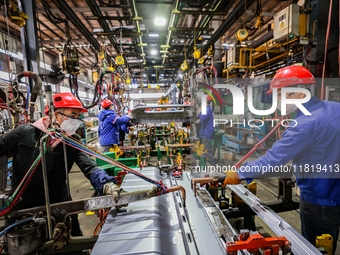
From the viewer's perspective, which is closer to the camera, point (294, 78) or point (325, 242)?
point (325, 242)

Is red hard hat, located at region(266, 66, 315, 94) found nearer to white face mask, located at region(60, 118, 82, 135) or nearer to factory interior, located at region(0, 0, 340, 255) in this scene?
factory interior, located at region(0, 0, 340, 255)

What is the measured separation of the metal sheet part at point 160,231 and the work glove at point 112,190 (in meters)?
0.16

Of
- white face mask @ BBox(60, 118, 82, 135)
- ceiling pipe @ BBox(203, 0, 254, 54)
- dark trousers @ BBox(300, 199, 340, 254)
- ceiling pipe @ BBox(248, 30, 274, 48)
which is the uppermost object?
ceiling pipe @ BBox(203, 0, 254, 54)

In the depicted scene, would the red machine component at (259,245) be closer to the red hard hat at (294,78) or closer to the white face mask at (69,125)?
the red hard hat at (294,78)

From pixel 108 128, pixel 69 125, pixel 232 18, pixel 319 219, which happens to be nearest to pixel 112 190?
pixel 69 125

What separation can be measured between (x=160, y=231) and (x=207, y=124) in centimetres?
375

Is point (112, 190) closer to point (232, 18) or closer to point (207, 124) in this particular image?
point (207, 124)

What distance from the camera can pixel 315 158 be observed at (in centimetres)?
155

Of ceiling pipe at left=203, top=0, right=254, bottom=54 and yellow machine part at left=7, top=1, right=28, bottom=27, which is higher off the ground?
ceiling pipe at left=203, top=0, right=254, bottom=54

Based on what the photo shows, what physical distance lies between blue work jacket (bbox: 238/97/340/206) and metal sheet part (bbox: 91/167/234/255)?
0.59 m

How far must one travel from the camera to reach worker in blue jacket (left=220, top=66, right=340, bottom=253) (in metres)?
1.48

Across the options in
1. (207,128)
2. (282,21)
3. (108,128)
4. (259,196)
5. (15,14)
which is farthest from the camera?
(207,128)

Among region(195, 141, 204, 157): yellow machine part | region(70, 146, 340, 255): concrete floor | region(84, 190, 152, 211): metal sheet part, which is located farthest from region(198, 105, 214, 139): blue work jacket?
region(84, 190, 152, 211): metal sheet part

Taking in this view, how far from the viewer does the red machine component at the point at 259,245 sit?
937 mm
